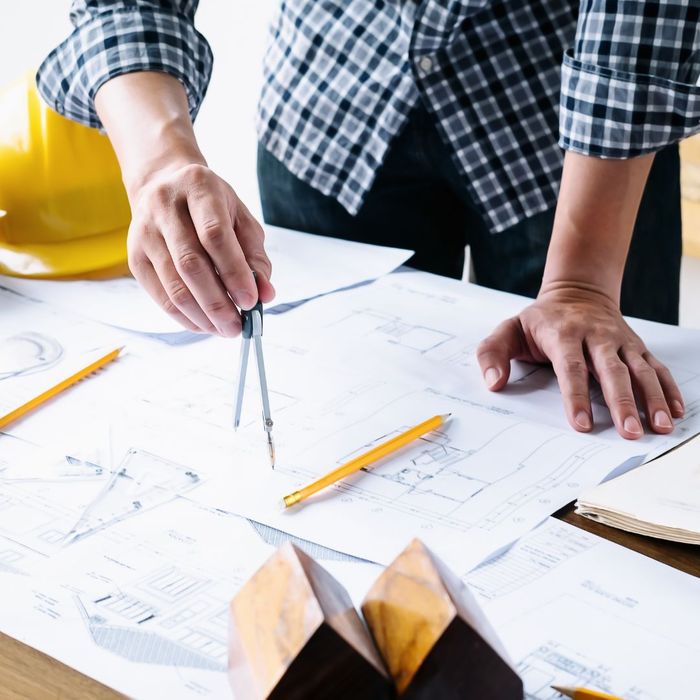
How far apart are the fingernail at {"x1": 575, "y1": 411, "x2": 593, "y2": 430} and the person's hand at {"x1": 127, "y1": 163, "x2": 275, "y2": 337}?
0.26m

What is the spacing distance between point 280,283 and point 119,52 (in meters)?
0.28

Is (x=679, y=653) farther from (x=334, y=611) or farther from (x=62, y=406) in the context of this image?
(x=62, y=406)

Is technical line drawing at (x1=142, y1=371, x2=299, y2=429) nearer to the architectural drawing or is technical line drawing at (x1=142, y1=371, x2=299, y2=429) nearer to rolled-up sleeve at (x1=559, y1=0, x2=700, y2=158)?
the architectural drawing

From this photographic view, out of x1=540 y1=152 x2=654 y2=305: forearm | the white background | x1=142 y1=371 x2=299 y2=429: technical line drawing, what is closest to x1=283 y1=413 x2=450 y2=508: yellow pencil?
x1=142 y1=371 x2=299 y2=429: technical line drawing

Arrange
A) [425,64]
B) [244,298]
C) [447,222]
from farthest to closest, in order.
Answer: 1. [447,222]
2. [425,64]
3. [244,298]

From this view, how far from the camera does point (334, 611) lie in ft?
1.29

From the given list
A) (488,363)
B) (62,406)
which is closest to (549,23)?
(488,363)

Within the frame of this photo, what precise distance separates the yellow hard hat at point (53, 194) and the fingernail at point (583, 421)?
565 millimetres

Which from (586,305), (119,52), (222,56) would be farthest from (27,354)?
(222,56)

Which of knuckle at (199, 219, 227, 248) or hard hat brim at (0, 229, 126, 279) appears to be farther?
hard hat brim at (0, 229, 126, 279)

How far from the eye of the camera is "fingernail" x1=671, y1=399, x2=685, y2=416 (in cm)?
73

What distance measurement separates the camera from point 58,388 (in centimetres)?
78

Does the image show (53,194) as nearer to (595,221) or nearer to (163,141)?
(163,141)

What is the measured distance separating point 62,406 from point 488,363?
36 centimetres
